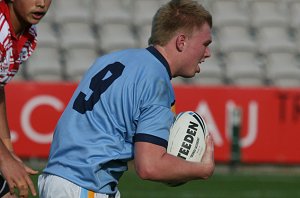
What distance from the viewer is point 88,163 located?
4.52 metres

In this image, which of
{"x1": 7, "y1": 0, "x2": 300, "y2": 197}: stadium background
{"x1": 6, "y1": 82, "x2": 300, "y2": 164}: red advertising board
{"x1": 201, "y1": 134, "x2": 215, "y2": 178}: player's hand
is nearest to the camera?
{"x1": 201, "y1": 134, "x2": 215, "y2": 178}: player's hand

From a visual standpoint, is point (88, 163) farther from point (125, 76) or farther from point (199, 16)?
point (199, 16)

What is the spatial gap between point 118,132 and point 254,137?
29.5 feet

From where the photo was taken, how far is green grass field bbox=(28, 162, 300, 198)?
10836 mm

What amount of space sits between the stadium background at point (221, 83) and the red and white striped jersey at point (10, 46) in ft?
17.5

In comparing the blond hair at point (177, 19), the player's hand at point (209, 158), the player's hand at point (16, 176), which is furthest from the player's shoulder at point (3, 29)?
the player's hand at point (209, 158)

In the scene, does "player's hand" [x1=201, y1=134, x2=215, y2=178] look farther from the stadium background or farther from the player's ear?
the stadium background

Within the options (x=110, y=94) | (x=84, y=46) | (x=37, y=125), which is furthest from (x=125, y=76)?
(x=84, y=46)

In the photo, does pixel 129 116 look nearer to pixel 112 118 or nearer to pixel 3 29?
pixel 112 118

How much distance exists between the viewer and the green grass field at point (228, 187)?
10836 mm

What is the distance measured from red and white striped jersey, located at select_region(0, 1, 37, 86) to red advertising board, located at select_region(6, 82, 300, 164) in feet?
24.4

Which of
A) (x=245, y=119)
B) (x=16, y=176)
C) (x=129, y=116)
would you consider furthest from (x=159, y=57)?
(x=245, y=119)

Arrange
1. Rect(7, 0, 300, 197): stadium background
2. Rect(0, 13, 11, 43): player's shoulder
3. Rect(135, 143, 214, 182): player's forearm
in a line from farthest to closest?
Rect(7, 0, 300, 197): stadium background < Rect(0, 13, 11, 43): player's shoulder < Rect(135, 143, 214, 182): player's forearm

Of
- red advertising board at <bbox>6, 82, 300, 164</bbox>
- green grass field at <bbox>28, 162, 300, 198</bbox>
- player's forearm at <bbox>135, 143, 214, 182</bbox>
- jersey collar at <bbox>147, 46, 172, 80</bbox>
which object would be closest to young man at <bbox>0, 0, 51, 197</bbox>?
player's forearm at <bbox>135, 143, 214, 182</bbox>
